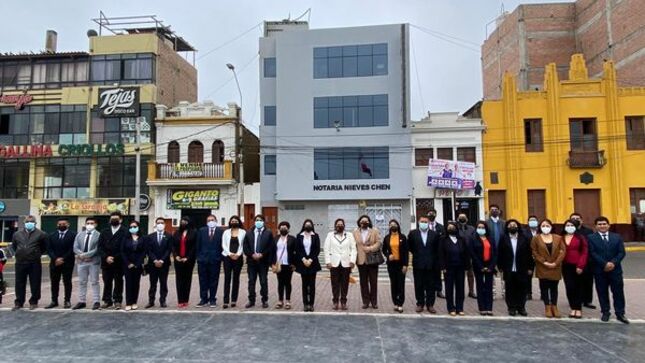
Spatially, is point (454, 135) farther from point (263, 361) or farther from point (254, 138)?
point (263, 361)

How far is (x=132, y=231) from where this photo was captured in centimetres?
982

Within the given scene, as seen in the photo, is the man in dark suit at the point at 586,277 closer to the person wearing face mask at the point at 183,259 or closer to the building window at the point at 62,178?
the person wearing face mask at the point at 183,259

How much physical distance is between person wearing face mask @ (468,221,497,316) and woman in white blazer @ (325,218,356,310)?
234cm

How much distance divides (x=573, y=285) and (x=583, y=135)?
21.4 metres

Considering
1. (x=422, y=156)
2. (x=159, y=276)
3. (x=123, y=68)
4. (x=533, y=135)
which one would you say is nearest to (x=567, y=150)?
(x=533, y=135)

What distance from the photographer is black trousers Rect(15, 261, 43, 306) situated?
31.7 ft

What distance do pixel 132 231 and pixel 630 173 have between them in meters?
27.0

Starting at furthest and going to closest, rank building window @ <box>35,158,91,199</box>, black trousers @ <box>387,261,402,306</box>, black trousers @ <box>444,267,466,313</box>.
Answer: building window @ <box>35,158,91,199</box> < black trousers @ <box>387,261,402,306</box> < black trousers @ <box>444,267,466,313</box>

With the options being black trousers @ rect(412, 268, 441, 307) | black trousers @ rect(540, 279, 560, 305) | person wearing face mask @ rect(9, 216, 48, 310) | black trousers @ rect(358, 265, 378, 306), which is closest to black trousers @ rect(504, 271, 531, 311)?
black trousers @ rect(540, 279, 560, 305)

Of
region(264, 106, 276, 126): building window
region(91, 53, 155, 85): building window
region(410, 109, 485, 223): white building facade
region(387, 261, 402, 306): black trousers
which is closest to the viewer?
region(387, 261, 402, 306): black trousers

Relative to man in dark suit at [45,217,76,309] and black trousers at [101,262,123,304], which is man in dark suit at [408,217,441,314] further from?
man in dark suit at [45,217,76,309]

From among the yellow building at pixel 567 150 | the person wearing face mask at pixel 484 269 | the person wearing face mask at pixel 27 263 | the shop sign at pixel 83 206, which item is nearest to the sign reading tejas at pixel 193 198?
the shop sign at pixel 83 206

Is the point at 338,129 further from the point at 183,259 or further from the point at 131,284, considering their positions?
the point at 131,284

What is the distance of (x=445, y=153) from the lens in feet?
88.6
